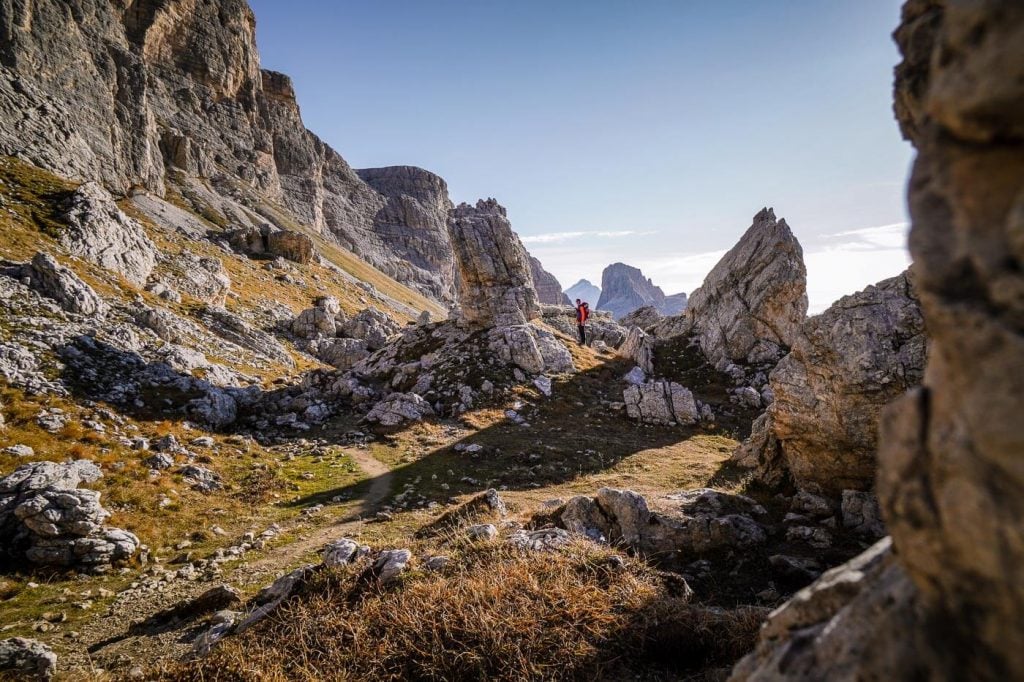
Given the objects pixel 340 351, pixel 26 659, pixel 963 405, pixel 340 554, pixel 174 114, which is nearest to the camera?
pixel 963 405

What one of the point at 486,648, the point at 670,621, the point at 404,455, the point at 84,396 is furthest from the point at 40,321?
the point at 670,621

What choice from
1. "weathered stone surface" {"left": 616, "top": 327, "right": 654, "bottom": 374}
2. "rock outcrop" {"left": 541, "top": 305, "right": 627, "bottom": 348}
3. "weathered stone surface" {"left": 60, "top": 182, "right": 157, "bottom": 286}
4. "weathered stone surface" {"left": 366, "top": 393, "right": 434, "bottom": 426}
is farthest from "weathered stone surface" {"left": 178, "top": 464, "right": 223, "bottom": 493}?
"rock outcrop" {"left": 541, "top": 305, "right": 627, "bottom": 348}

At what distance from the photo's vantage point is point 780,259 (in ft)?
121

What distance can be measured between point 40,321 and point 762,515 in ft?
103

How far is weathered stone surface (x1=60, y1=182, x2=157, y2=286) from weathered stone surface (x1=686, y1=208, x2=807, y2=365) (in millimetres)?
44864

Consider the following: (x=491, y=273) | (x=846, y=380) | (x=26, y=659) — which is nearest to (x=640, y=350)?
(x=491, y=273)

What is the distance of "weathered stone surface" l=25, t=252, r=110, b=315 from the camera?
77.9 feet

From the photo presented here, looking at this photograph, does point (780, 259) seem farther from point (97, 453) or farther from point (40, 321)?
point (40, 321)

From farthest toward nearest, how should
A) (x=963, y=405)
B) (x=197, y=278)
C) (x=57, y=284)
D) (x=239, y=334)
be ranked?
(x=197, y=278)
(x=239, y=334)
(x=57, y=284)
(x=963, y=405)

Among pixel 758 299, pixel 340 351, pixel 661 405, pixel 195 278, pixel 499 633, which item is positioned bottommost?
pixel 499 633

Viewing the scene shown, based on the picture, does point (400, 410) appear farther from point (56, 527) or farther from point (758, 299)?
point (758, 299)

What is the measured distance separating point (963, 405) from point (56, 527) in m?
17.8

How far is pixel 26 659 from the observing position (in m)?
8.41

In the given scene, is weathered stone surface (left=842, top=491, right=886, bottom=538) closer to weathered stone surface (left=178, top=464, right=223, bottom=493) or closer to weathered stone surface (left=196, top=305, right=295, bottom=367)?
weathered stone surface (left=178, top=464, right=223, bottom=493)
